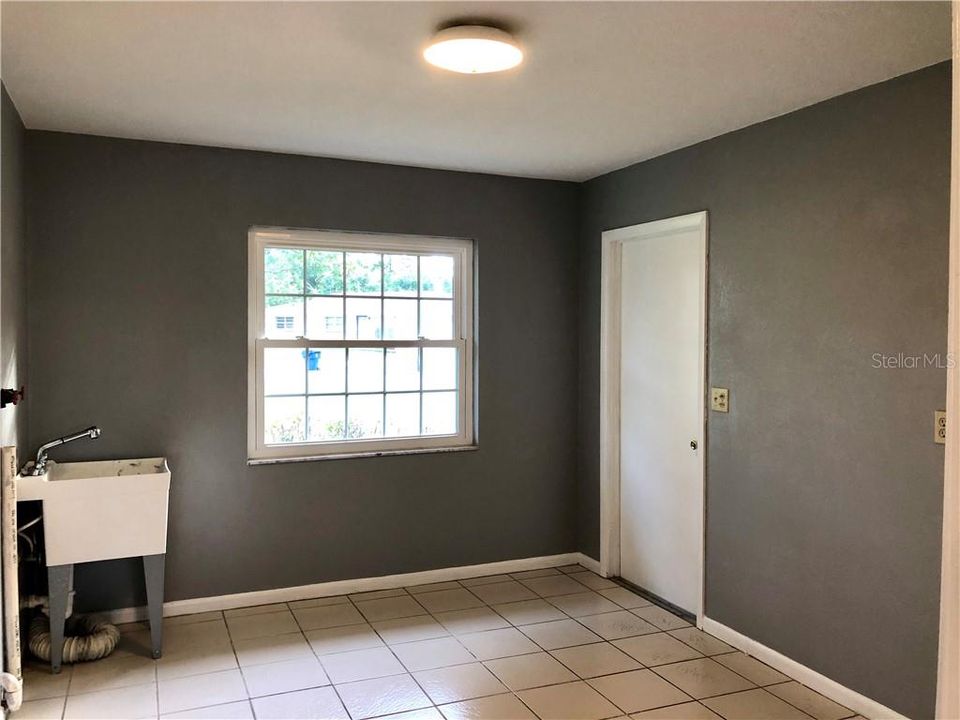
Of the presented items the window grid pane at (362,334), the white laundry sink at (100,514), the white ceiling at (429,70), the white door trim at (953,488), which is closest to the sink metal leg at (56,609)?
the white laundry sink at (100,514)

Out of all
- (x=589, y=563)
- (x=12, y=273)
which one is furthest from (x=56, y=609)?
(x=589, y=563)

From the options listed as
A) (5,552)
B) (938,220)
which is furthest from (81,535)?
(938,220)

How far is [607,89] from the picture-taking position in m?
3.01

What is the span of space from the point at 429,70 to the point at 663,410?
7.34 feet

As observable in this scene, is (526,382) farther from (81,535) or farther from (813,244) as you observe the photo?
(81,535)

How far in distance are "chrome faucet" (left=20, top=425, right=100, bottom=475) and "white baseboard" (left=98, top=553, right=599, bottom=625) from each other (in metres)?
0.87

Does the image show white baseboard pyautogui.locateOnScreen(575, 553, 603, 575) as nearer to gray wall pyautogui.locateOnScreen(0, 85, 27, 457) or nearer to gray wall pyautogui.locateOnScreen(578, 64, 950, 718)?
gray wall pyautogui.locateOnScreen(578, 64, 950, 718)

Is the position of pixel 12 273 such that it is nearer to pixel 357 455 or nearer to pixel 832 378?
pixel 357 455

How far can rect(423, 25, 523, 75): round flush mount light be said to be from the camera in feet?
7.82

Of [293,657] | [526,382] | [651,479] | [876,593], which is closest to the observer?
[876,593]

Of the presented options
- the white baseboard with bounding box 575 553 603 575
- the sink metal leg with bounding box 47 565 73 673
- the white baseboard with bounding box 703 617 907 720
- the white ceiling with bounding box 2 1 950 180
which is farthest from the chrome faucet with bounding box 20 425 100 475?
the white baseboard with bounding box 703 617 907 720

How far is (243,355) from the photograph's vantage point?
4078mm

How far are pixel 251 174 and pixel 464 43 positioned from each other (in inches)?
78.3

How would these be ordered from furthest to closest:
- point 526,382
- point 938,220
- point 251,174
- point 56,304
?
1. point 526,382
2. point 251,174
3. point 56,304
4. point 938,220
